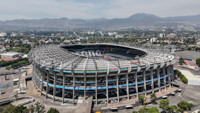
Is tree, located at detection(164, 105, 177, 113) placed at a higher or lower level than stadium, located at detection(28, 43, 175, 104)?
lower

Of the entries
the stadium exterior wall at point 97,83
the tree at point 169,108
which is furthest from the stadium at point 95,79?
the tree at point 169,108

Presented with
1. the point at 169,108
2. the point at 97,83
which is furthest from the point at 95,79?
the point at 169,108

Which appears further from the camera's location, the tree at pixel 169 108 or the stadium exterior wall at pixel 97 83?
the stadium exterior wall at pixel 97 83

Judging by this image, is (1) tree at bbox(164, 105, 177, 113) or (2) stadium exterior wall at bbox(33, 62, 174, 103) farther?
(2) stadium exterior wall at bbox(33, 62, 174, 103)

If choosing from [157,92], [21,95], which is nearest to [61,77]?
[21,95]

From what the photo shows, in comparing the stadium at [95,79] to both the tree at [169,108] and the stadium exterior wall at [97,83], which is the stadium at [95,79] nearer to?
the stadium exterior wall at [97,83]

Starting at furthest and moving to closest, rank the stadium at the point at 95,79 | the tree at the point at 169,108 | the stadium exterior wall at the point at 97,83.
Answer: the stadium exterior wall at the point at 97,83
the stadium at the point at 95,79
the tree at the point at 169,108

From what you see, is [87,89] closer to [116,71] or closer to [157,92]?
[116,71]

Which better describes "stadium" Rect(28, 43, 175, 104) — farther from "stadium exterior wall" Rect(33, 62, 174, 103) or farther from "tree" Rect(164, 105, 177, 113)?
"tree" Rect(164, 105, 177, 113)

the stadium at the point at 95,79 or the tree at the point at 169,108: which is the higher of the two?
the stadium at the point at 95,79

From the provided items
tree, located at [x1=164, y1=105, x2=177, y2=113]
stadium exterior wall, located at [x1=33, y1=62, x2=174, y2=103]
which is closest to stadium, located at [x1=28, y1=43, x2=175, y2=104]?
stadium exterior wall, located at [x1=33, y1=62, x2=174, y2=103]

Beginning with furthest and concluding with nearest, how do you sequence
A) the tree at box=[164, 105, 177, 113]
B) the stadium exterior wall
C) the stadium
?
the stadium exterior wall, the stadium, the tree at box=[164, 105, 177, 113]
